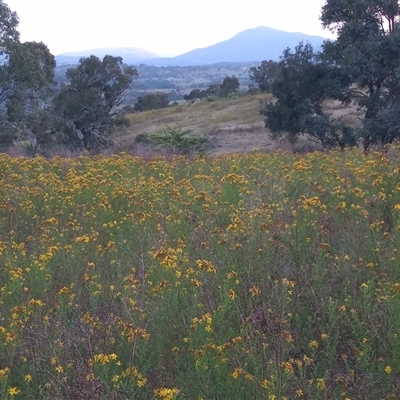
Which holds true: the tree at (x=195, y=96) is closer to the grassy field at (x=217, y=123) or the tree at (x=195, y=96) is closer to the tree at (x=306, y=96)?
the grassy field at (x=217, y=123)

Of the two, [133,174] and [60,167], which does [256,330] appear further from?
[60,167]

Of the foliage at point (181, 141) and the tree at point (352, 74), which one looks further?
the foliage at point (181, 141)

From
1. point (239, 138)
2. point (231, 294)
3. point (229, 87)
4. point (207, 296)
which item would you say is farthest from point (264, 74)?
point (231, 294)

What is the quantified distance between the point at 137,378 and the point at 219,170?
18.7 ft

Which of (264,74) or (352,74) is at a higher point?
(264,74)

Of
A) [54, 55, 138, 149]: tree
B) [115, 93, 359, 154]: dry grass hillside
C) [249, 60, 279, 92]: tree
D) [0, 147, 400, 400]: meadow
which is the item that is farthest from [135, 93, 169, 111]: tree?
[0, 147, 400, 400]: meadow

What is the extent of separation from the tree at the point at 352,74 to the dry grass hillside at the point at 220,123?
2.57m

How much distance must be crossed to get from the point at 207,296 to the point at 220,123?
101 ft

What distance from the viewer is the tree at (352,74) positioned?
1673 centimetres

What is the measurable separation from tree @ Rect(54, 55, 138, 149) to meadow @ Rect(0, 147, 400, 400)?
2230cm

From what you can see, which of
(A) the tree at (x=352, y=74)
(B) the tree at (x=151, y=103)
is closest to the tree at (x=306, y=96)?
(A) the tree at (x=352, y=74)

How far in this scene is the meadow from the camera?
2.88 m

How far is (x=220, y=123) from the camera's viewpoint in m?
33.9

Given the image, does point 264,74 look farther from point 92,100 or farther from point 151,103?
point 92,100
